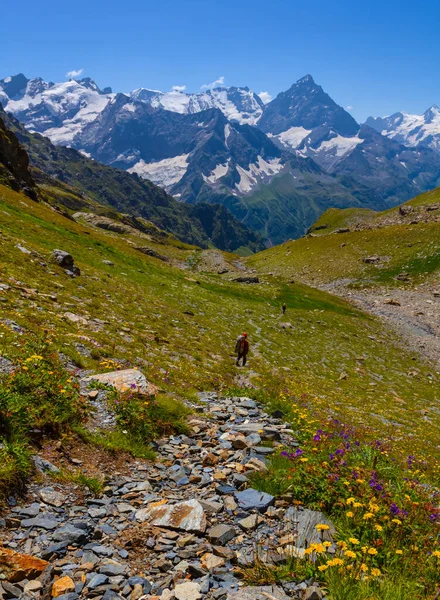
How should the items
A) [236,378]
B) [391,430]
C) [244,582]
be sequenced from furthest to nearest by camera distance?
[236,378]
[391,430]
[244,582]

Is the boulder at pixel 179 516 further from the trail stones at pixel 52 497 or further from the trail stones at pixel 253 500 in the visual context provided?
the trail stones at pixel 52 497

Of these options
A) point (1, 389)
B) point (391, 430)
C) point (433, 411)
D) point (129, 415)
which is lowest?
point (433, 411)

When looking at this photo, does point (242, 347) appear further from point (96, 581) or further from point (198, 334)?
point (96, 581)

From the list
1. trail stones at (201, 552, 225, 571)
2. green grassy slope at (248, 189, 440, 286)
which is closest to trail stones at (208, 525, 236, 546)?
trail stones at (201, 552, 225, 571)

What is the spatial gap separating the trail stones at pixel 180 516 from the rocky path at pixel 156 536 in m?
0.02

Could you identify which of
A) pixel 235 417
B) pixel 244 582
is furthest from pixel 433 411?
pixel 244 582

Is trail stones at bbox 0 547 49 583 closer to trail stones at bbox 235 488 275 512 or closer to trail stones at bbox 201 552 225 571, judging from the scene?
trail stones at bbox 201 552 225 571

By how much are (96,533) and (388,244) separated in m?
92.7

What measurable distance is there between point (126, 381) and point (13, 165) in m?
87.5

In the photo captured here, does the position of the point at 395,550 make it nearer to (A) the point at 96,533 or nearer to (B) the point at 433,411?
(A) the point at 96,533

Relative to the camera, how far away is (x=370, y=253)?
8625 cm

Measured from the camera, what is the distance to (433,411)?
82.2 feet

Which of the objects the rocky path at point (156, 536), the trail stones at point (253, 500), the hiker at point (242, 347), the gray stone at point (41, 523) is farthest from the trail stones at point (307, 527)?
the hiker at point (242, 347)

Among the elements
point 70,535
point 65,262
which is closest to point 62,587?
point 70,535
